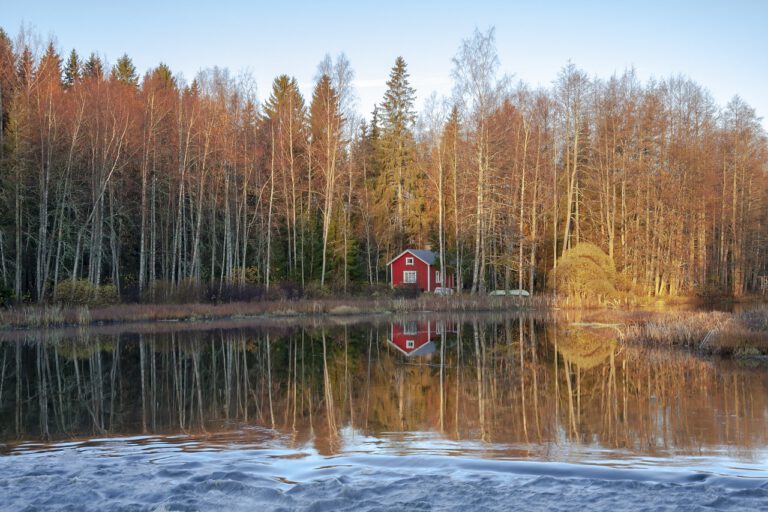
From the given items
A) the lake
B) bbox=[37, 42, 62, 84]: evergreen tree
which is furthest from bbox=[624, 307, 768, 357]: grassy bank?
Result: bbox=[37, 42, 62, 84]: evergreen tree

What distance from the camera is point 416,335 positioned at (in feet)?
72.3

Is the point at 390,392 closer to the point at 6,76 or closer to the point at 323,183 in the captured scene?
the point at 6,76

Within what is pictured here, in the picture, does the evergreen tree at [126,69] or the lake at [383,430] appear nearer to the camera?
the lake at [383,430]

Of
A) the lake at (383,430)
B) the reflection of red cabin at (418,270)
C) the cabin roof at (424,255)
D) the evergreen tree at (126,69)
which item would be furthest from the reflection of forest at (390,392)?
the evergreen tree at (126,69)

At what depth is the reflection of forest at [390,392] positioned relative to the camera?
27.8 ft

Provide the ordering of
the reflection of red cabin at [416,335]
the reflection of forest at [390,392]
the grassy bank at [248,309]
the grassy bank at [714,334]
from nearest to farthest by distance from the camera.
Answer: the reflection of forest at [390,392] → the grassy bank at [714,334] → the reflection of red cabin at [416,335] → the grassy bank at [248,309]

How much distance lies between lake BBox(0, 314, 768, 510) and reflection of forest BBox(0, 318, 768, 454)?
0.06 m

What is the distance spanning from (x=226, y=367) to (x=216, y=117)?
2192cm

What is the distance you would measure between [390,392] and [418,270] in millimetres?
33917

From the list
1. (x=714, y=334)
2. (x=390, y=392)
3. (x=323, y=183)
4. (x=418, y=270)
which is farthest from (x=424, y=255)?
(x=390, y=392)

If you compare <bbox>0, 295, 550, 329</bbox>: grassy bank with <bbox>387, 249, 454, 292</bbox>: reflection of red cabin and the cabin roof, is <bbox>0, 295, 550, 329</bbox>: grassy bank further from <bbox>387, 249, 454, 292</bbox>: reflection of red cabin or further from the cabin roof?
<bbox>387, 249, 454, 292</bbox>: reflection of red cabin

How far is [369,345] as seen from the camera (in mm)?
18828

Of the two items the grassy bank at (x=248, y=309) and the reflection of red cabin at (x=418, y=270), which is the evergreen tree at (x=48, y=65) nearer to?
the grassy bank at (x=248, y=309)

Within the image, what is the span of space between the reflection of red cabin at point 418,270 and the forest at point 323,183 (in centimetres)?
123
